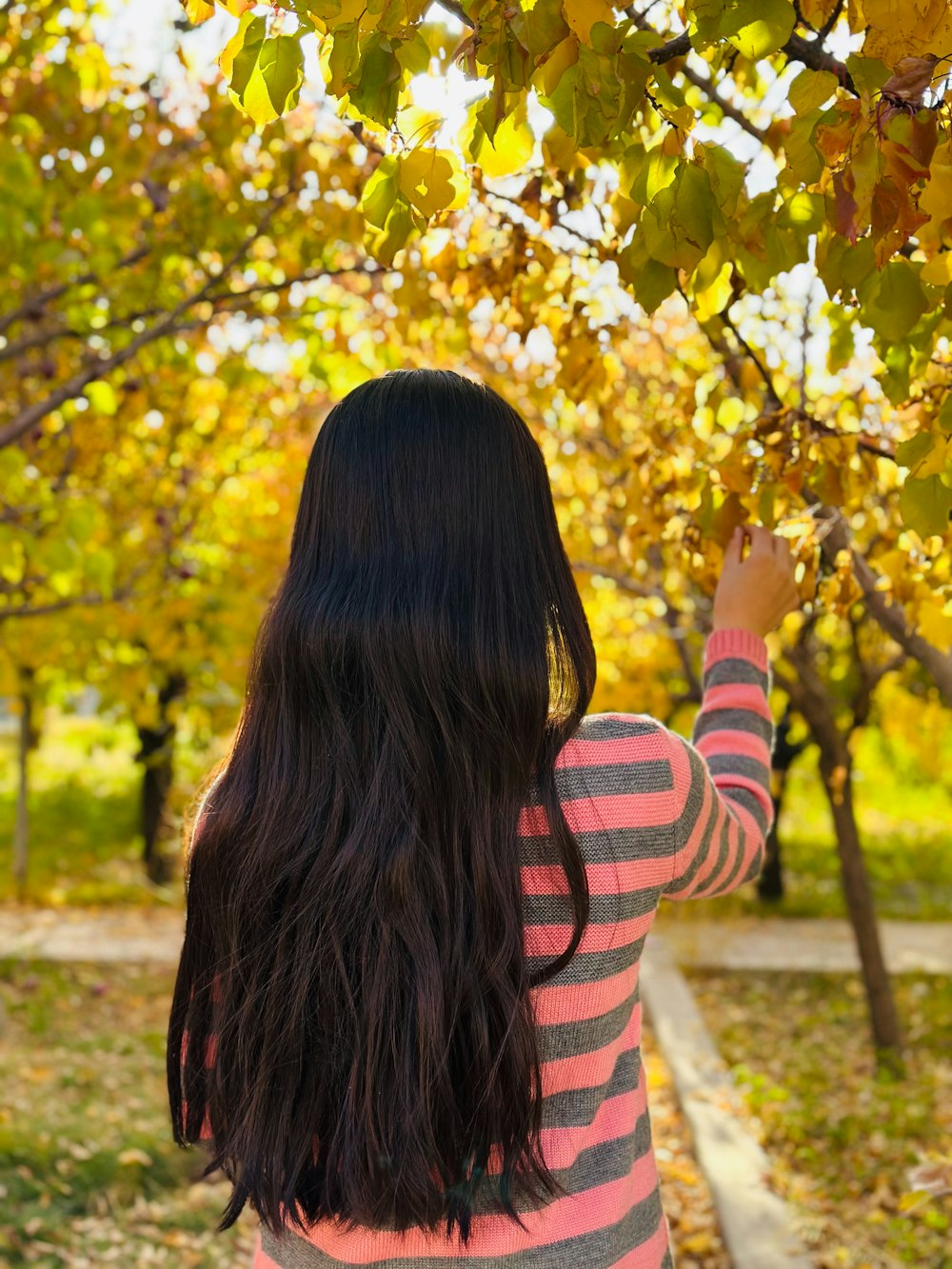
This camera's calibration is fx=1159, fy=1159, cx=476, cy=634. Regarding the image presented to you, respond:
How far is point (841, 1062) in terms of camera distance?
5.52 m

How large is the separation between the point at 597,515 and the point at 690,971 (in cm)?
330

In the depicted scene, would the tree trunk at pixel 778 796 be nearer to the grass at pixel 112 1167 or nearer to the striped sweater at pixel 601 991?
the grass at pixel 112 1167

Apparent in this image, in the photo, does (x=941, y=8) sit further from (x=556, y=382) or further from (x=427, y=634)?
(x=556, y=382)

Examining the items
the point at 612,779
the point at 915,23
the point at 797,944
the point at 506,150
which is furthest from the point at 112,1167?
the point at 797,944

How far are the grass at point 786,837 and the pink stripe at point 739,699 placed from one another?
5.96 meters

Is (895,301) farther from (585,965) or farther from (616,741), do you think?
(585,965)

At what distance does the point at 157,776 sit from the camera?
10.7 meters

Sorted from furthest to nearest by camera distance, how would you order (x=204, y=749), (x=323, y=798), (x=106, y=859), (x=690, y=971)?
1. (x=106, y=859)
2. (x=204, y=749)
3. (x=690, y=971)
4. (x=323, y=798)

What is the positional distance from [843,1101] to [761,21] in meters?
4.82

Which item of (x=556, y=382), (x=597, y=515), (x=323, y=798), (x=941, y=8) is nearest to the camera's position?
(x=941, y=8)

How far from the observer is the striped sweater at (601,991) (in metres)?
1.33

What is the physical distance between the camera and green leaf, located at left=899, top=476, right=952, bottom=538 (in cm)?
144

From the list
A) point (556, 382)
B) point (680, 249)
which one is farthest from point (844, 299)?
point (556, 382)

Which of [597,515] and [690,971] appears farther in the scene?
[690,971]
